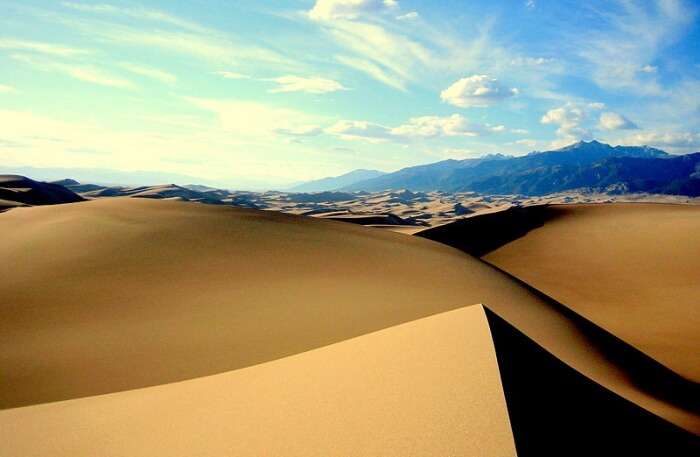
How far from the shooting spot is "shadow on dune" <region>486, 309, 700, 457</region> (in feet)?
11.7

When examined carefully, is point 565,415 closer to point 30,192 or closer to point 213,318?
point 213,318

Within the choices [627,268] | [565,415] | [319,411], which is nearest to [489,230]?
[627,268]

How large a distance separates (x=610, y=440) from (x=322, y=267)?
9538 millimetres

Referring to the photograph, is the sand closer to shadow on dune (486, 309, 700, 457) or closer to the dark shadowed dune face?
shadow on dune (486, 309, 700, 457)

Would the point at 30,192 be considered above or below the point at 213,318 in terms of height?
above

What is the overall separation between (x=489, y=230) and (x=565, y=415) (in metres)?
28.5

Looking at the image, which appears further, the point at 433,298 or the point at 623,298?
the point at 623,298

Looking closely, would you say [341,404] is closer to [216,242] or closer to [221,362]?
[221,362]

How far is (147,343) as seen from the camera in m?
7.64

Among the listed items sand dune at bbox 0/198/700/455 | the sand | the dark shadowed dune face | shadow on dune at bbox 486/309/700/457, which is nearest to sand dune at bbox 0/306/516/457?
sand dune at bbox 0/198/700/455

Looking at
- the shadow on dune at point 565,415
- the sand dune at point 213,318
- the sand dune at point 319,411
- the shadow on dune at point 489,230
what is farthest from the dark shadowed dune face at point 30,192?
the shadow on dune at point 565,415

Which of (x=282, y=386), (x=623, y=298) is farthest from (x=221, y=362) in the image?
(x=623, y=298)

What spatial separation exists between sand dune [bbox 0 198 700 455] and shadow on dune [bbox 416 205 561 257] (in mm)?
13024

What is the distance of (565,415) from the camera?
4184 mm
